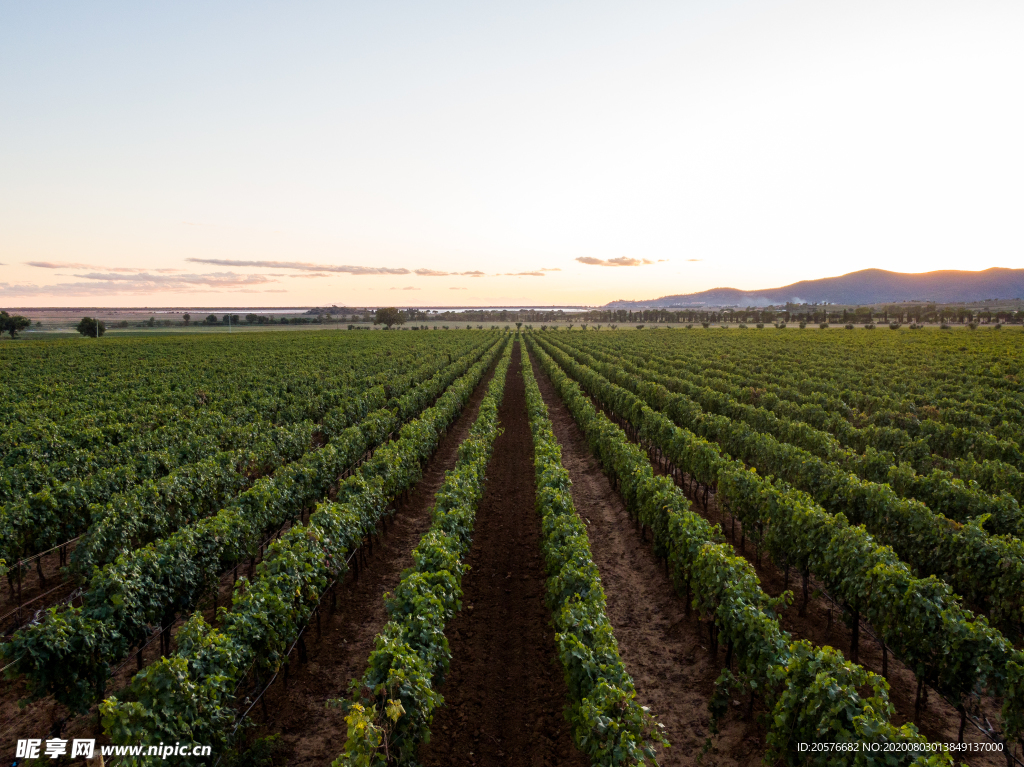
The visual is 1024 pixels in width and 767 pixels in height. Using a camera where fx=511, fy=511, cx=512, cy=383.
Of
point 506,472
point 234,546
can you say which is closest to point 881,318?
point 506,472

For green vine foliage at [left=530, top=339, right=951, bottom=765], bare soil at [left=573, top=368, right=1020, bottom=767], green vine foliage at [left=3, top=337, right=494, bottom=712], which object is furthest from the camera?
bare soil at [left=573, top=368, right=1020, bottom=767]

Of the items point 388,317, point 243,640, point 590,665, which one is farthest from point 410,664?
point 388,317

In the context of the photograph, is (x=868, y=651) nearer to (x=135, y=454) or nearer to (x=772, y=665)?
(x=772, y=665)

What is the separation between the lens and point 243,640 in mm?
6973

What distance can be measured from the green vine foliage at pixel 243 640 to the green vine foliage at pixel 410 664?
24 centimetres

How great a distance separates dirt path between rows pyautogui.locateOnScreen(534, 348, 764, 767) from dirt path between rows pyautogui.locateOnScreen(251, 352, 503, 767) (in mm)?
4601

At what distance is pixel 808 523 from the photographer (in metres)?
9.66

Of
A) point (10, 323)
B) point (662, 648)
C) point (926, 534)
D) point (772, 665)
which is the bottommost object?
point (662, 648)

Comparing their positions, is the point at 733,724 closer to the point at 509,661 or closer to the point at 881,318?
the point at 509,661

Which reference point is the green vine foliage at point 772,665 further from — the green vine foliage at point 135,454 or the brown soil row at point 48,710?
the green vine foliage at point 135,454

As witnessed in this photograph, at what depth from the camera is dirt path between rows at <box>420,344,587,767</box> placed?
710 cm

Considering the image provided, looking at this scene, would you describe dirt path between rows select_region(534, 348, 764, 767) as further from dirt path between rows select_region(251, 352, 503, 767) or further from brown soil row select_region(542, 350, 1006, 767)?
dirt path between rows select_region(251, 352, 503, 767)

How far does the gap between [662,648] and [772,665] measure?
312cm

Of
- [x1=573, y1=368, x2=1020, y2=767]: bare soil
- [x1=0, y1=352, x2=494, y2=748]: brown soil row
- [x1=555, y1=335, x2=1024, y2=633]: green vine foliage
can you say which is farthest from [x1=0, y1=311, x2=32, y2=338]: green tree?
[x1=573, y1=368, x2=1020, y2=767]: bare soil
